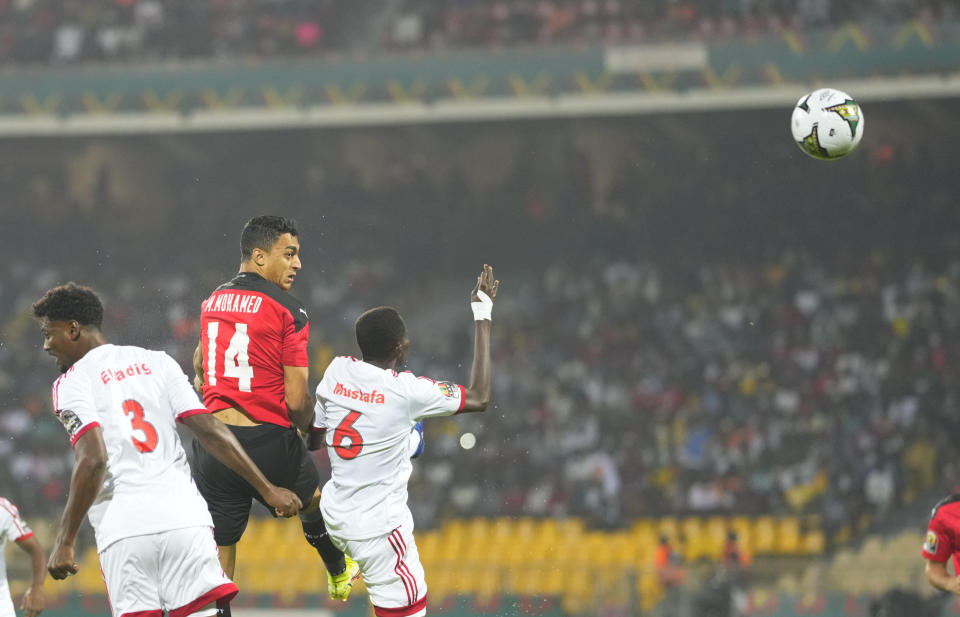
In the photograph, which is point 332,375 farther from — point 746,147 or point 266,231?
point 746,147

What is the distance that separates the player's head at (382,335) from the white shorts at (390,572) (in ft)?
2.60

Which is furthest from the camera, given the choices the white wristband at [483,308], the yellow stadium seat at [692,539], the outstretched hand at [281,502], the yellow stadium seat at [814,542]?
the yellow stadium seat at [814,542]

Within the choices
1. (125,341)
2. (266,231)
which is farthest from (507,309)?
(266,231)

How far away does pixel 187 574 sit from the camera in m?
4.61

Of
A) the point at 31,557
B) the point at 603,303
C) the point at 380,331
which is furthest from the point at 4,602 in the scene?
the point at 603,303

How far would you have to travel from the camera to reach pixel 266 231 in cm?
565

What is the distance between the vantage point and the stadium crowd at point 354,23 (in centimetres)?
1881

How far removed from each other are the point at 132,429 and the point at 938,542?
11.8ft

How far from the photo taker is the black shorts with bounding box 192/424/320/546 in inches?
217

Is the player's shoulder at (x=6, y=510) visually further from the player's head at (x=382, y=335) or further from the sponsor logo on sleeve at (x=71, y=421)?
the player's head at (x=382, y=335)

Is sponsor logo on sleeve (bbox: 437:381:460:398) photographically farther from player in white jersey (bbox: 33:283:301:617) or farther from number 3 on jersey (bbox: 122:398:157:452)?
Answer: number 3 on jersey (bbox: 122:398:157:452)

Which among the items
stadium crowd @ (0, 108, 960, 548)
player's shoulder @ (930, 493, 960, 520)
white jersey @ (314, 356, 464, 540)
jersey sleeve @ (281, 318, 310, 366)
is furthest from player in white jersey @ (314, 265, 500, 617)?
stadium crowd @ (0, 108, 960, 548)

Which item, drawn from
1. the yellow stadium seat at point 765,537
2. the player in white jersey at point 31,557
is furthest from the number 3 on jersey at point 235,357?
the yellow stadium seat at point 765,537

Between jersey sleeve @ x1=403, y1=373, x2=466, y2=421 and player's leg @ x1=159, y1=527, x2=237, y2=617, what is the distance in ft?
3.87
